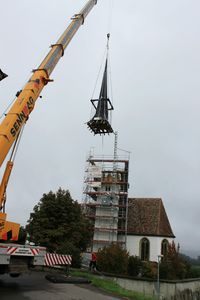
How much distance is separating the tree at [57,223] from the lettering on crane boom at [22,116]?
62.4 feet

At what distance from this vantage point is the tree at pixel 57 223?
3212cm

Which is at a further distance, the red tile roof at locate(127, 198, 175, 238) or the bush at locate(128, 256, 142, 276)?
the red tile roof at locate(127, 198, 175, 238)

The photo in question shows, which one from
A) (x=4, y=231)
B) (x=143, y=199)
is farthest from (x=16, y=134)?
(x=143, y=199)

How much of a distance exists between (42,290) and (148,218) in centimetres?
4481

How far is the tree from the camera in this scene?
105 ft

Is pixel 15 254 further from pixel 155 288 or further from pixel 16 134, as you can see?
pixel 155 288

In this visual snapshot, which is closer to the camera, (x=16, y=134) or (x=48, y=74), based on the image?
(x=16, y=134)

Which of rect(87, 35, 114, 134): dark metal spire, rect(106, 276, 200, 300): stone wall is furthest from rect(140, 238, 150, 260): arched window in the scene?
rect(87, 35, 114, 134): dark metal spire

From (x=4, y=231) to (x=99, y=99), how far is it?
740 inches

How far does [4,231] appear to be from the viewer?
1356cm

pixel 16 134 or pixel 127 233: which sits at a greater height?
pixel 127 233

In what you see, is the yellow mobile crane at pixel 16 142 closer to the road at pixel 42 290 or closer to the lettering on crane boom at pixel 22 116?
the lettering on crane boom at pixel 22 116

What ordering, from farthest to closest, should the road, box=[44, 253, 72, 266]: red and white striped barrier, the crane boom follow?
box=[44, 253, 72, 266]: red and white striped barrier
the crane boom
the road

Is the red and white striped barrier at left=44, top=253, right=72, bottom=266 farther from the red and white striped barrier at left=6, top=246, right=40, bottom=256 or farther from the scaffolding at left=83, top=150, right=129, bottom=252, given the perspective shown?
the scaffolding at left=83, top=150, right=129, bottom=252
